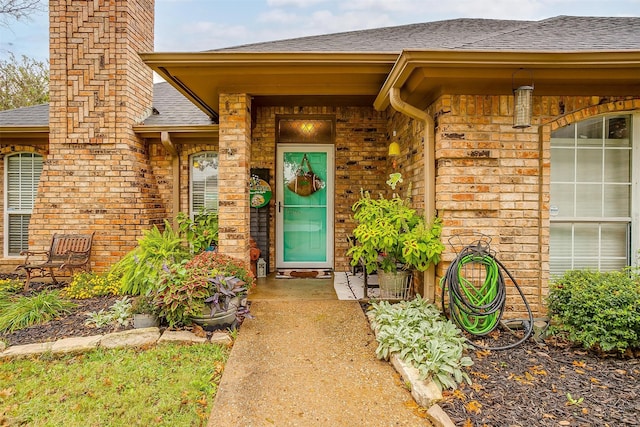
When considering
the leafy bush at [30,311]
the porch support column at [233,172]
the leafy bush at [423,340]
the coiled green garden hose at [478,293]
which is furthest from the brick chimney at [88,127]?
the coiled green garden hose at [478,293]

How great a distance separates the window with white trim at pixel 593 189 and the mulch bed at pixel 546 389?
43.1 inches

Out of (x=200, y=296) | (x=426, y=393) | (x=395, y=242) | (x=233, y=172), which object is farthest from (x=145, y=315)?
(x=426, y=393)

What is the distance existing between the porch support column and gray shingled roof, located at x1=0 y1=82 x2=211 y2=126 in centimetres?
170

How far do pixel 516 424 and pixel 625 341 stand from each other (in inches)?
54.6

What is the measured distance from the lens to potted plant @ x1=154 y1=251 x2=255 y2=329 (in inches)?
124

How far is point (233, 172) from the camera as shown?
13.7ft

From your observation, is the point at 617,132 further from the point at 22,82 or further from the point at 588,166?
the point at 22,82

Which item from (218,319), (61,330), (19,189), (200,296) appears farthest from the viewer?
(19,189)

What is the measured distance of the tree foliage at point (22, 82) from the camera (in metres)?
12.2

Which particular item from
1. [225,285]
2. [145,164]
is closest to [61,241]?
[145,164]

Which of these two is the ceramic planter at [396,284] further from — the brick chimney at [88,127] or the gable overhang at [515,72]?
the brick chimney at [88,127]

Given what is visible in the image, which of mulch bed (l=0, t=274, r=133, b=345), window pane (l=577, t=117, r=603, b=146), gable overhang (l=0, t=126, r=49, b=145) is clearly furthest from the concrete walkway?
gable overhang (l=0, t=126, r=49, b=145)

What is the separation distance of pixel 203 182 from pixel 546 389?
5.45 meters

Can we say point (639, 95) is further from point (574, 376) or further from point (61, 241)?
point (61, 241)
